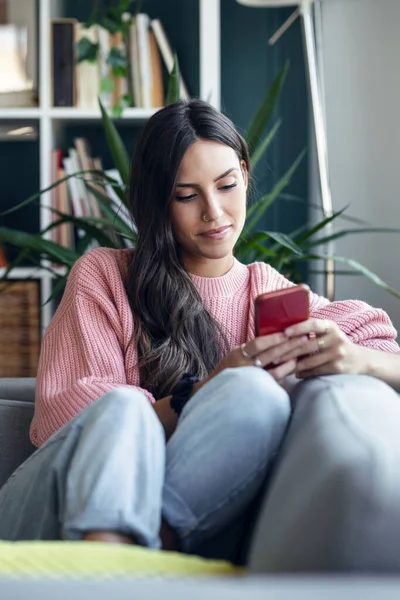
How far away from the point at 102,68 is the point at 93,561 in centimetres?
254

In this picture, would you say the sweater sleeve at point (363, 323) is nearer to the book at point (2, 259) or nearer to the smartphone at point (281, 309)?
the smartphone at point (281, 309)

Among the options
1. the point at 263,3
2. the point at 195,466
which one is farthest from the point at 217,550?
the point at 263,3

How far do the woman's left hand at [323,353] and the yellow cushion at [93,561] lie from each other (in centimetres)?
56

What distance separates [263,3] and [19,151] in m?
1.12

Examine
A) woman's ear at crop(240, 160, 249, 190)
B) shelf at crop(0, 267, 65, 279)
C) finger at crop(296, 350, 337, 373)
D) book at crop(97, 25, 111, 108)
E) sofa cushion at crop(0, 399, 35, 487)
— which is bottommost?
sofa cushion at crop(0, 399, 35, 487)

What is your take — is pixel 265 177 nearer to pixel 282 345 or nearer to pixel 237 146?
pixel 237 146

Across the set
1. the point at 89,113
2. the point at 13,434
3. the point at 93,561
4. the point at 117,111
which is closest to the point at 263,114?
the point at 117,111

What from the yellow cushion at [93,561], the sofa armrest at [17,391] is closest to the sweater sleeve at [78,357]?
the sofa armrest at [17,391]

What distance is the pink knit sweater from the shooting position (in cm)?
165

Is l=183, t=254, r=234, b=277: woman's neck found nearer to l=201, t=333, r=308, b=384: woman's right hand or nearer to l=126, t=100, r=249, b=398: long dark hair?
l=126, t=100, r=249, b=398: long dark hair

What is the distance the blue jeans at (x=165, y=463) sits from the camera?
1.05m

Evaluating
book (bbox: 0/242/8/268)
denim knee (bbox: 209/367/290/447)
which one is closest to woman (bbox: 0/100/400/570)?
denim knee (bbox: 209/367/290/447)

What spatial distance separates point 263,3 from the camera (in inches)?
114

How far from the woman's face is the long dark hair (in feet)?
0.06
